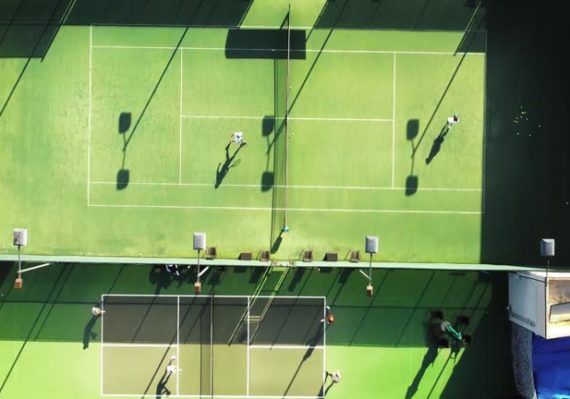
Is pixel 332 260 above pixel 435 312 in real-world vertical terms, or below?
above

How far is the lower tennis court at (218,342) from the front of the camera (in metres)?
12.9

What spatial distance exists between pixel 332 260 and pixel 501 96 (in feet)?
21.2

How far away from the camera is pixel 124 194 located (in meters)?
12.9

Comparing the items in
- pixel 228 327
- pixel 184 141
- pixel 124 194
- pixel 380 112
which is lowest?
pixel 228 327

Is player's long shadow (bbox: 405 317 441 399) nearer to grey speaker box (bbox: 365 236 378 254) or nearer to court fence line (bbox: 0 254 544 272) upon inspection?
court fence line (bbox: 0 254 544 272)

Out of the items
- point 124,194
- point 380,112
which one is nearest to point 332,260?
point 380,112

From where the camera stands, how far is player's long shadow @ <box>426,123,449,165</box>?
1295cm

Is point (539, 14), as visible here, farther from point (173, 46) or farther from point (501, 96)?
point (173, 46)

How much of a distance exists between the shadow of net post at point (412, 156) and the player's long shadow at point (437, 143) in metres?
0.44

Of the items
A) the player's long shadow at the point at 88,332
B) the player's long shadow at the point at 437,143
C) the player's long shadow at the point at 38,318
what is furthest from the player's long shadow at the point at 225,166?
the player's long shadow at the point at 437,143

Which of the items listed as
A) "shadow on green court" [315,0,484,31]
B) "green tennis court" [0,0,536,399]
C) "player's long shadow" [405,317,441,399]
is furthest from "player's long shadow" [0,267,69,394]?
"player's long shadow" [405,317,441,399]

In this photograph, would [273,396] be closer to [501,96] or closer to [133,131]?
[133,131]

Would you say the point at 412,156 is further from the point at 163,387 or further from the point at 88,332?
the point at 88,332

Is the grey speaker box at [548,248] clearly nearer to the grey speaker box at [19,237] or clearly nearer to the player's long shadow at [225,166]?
the player's long shadow at [225,166]
